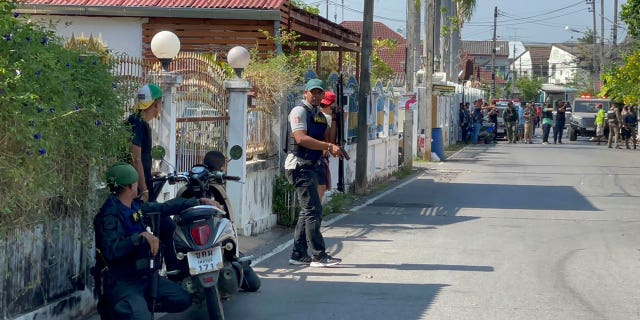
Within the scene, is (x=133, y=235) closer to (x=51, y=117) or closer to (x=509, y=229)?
(x=51, y=117)

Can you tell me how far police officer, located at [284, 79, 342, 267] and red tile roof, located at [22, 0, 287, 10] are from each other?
26.1 feet

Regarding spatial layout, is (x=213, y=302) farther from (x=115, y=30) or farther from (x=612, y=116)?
(x=612, y=116)

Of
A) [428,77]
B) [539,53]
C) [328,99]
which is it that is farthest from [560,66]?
[328,99]

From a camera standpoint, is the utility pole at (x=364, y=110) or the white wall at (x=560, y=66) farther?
the white wall at (x=560, y=66)

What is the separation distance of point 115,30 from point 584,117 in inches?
1239

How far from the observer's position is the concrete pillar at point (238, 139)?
464 inches

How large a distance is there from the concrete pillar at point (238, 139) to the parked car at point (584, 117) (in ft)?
120

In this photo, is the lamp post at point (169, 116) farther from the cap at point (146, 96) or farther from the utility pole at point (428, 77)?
the utility pole at point (428, 77)

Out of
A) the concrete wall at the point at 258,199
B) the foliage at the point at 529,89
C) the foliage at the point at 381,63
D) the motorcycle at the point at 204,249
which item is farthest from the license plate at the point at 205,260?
the foliage at the point at 529,89

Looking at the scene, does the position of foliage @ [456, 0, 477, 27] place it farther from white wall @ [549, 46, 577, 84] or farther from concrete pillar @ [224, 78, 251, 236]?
white wall @ [549, 46, 577, 84]

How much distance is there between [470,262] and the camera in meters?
10.7

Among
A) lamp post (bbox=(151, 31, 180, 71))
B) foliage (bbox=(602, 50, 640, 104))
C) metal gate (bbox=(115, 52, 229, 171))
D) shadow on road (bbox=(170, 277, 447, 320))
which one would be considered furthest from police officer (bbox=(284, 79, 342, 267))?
foliage (bbox=(602, 50, 640, 104))

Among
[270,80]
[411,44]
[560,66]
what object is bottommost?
[270,80]

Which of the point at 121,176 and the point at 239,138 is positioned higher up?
the point at 239,138
